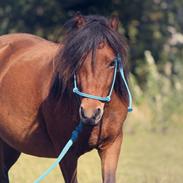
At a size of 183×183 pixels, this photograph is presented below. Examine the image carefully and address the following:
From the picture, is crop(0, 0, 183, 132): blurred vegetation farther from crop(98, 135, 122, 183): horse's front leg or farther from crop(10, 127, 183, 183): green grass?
crop(98, 135, 122, 183): horse's front leg

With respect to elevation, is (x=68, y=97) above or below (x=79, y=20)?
below

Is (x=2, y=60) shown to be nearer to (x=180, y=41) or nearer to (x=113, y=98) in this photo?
(x=113, y=98)

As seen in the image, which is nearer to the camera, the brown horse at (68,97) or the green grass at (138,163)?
the brown horse at (68,97)

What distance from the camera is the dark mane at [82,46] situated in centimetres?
588

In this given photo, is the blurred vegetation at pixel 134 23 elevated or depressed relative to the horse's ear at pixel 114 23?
depressed

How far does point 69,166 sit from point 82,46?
1.09 m

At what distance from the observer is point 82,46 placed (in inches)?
232

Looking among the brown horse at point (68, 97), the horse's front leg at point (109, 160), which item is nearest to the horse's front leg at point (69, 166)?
the brown horse at point (68, 97)

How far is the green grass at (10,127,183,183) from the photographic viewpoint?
909cm

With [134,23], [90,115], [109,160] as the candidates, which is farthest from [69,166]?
[134,23]

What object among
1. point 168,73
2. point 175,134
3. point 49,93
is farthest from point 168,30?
point 49,93

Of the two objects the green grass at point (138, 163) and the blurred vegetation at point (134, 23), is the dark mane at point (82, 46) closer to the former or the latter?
the green grass at point (138, 163)

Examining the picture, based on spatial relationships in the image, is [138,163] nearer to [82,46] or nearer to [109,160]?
[109,160]

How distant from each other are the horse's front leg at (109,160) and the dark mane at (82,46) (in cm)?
44
